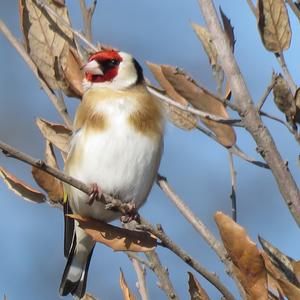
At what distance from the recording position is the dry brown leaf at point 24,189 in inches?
78.3

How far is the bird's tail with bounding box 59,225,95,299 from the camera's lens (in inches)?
96.7

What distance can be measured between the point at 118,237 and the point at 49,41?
2.07 ft

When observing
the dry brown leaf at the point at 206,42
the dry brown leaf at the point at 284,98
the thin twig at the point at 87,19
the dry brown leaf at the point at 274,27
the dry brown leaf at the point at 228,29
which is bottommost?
the thin twig at the point at 87,19

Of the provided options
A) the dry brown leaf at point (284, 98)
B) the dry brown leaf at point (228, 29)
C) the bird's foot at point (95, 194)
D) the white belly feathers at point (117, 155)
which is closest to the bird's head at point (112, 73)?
the white belly feathers at point (117, 155)

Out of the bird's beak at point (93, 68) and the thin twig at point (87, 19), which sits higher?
the thin twig at point (87, 19)

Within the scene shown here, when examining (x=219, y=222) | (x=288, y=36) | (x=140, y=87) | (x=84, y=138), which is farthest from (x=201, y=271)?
(x=140, y=87)

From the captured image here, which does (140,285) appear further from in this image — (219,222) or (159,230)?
(219,222)

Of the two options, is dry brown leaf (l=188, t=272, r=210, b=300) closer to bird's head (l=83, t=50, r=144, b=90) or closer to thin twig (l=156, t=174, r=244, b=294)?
thin twig (l=156, t=174, r=244, b=294)

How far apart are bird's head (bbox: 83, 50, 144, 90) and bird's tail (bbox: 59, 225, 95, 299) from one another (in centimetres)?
47

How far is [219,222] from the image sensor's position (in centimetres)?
136

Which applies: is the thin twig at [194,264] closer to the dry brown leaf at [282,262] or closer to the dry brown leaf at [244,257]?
the dry brown leaf at [244,257]

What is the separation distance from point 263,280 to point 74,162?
38.9 inches

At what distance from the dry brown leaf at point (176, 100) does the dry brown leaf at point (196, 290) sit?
50 cm

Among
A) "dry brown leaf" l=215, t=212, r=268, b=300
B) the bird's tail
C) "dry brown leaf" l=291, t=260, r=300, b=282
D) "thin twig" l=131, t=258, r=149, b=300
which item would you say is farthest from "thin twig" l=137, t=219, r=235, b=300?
the bird's tail
